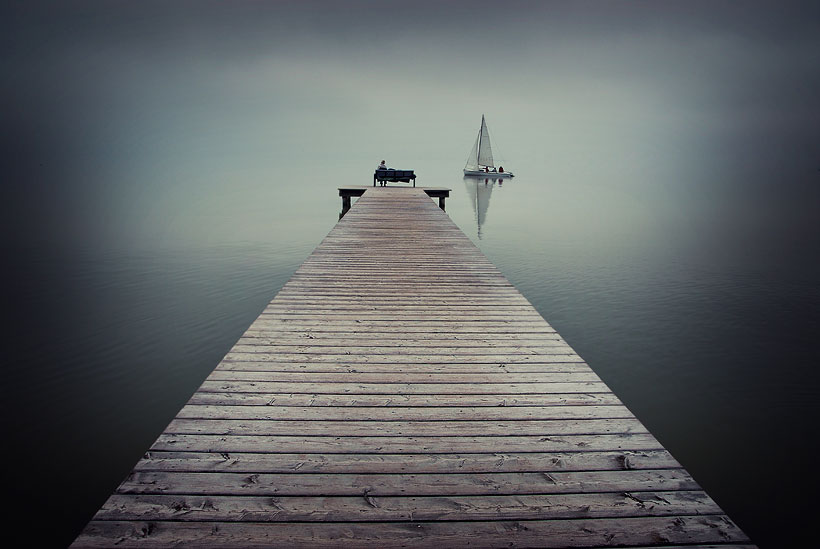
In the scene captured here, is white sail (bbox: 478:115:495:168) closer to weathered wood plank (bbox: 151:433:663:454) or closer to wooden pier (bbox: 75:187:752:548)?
wooden pier (bbox: 75:187:752:548)

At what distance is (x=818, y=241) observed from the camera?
1669 cm

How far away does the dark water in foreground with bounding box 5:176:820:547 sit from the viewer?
14.5 ft

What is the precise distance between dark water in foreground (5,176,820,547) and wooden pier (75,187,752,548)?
7.29 feet

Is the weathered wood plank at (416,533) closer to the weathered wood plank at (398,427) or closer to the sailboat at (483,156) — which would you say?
the weathered wood plank at (398,427)

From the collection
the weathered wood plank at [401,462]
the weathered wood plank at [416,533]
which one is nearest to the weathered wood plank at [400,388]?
the weathered wood plank at [401,462]

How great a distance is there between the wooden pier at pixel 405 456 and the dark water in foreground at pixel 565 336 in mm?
2221

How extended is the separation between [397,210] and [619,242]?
9295 millimetres

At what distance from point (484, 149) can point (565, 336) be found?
162 ft

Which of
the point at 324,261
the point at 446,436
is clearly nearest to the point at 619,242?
the point at 324,261

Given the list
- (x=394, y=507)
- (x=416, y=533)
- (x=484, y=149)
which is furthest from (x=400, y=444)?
(x=484, y=149)

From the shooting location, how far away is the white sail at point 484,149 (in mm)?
52938

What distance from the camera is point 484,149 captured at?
5441 centimetres

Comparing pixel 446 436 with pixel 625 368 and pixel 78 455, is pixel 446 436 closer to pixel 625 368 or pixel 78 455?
pixel 78 455

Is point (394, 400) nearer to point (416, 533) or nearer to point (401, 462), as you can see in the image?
point (401, 462)
